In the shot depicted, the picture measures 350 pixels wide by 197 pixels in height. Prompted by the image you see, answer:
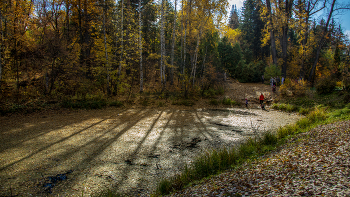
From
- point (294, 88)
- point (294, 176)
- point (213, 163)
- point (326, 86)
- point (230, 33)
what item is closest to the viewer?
point (294, 176)

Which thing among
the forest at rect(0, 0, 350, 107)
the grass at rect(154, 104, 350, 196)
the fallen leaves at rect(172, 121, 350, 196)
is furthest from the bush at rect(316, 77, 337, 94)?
the fallen leaves at rect(172, 121, 350, 196)

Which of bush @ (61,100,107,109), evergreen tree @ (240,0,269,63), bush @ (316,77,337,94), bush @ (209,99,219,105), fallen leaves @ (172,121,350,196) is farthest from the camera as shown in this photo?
evergreen tree @ (240,0,269,63)

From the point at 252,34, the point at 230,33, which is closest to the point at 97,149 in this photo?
the point at 230,33

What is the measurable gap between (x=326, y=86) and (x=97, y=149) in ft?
58.9

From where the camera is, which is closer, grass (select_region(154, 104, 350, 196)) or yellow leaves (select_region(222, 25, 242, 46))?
grass (select_region(154, 104, 350, 196))

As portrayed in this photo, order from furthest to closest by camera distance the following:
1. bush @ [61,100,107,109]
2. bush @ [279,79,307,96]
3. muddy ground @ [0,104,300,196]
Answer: bush @ [279,79,307,96], bush @ [61,100,107,109], muddy ground @ [0,104,300,196]

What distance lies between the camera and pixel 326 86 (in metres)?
14.8

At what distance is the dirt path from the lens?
451 cm

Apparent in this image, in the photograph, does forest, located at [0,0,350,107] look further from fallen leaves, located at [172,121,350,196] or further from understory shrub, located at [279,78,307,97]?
fallen leaves, located at [172,121,350,196]

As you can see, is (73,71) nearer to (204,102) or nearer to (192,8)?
(204,102)

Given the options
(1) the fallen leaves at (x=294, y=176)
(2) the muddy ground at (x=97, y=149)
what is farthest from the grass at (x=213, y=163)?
(2) the muddy ground at (x=97, y=149)

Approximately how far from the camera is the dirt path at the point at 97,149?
14.8 feet

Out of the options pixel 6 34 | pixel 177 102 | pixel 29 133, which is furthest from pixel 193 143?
pixel 6 34

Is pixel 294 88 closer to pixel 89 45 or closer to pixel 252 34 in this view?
pixel 89 45
